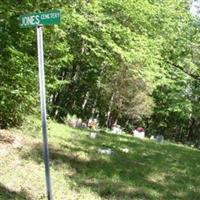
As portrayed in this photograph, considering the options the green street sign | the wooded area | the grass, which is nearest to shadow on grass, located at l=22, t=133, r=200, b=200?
the grass

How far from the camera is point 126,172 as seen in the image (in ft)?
45.1

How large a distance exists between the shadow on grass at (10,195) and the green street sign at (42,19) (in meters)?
3.01

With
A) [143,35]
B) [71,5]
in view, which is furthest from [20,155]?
[143,35]

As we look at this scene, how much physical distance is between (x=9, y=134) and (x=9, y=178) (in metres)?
4.42

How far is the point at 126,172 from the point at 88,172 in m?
1.37

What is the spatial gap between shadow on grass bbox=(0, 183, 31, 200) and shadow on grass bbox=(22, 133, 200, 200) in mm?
2193

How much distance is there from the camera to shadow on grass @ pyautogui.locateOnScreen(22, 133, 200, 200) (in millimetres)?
11781

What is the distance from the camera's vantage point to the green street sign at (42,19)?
740cm

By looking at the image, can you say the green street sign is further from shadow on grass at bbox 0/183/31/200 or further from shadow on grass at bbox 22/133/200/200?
shadow on grass at bbox 22/133/200/200

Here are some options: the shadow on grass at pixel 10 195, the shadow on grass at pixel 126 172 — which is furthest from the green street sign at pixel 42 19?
the shadow on grass at pixel 126 172

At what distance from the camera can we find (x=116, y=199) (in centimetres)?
1074

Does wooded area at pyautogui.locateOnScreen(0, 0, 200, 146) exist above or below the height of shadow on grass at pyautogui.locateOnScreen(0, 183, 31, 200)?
above

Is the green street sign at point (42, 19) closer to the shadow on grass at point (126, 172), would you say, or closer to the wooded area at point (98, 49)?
the shadow on grass at point (126, 172)

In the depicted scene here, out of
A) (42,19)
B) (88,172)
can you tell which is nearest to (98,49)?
(88,172)
